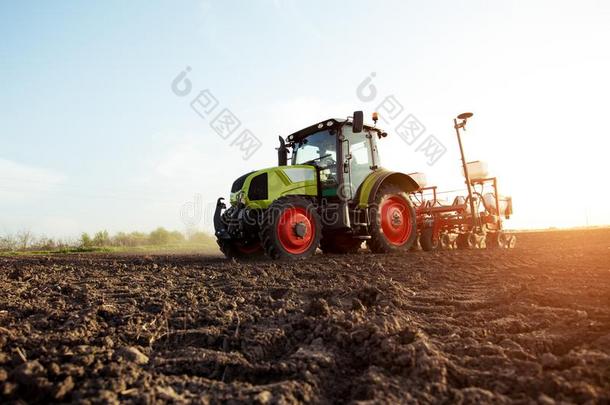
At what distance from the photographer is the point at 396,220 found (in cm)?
776

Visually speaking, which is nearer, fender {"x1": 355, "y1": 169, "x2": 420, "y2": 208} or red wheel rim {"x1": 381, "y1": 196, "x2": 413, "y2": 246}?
fender {"x1": 355, "y1": 169, "x2": 420, "y2": 208}

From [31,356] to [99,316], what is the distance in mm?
700

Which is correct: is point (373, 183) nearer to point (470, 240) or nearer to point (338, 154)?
point (338, 154)

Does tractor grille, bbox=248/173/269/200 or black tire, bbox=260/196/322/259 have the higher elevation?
tractor grille, bbox=248/173/269/200

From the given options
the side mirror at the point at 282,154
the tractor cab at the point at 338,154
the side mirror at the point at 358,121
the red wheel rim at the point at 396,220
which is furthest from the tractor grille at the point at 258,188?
the red wheel rim at the point at 396,220

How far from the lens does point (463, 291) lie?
349 cm

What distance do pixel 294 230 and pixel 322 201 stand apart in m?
1.12

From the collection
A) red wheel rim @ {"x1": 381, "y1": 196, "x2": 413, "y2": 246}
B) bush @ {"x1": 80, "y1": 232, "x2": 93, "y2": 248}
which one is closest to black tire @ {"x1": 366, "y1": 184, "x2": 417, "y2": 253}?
red wheel rim @ {"x1": 381, "y1": 196, "x2": 413, "y2": 246}

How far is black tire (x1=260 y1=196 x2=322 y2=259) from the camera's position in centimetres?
608

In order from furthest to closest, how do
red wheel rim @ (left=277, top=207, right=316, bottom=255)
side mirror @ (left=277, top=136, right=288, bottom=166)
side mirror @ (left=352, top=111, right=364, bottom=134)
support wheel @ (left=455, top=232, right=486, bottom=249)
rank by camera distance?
support wheel @ (left=455, top=232, right=486, bottom=249)
side mirror @ (left=277, top=136, right=288, bottom=166)
side mirror @ (left=352, top=111, right=364, bottom=134)
red wheel rim @ (left=277, top=207, right=316, bottom=255)

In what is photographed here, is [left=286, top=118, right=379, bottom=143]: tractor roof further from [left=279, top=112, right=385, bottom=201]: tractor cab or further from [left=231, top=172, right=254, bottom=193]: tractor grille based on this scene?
[left=231, top=172, right=254, bottom=193]: tractor grille

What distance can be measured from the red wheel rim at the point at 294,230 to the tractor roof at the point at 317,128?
5.79 ft

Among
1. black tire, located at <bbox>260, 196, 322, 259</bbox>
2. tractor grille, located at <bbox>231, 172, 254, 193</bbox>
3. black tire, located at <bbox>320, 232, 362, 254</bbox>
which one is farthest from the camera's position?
black tire, located at <bbox>320, 232, 362, 254</bbox>

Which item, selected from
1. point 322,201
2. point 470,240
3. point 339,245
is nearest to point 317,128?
point 322,201
